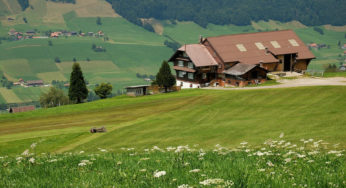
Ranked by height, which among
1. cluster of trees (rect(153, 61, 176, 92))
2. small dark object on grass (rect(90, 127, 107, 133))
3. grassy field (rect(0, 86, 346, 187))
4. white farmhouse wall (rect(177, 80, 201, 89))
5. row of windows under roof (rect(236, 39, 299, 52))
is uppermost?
row of windows under roof (rect(236, 39, 299, 52))

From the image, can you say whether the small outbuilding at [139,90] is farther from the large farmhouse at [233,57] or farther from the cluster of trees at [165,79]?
the large farmhouse at [233,57]

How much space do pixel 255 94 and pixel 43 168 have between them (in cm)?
5808

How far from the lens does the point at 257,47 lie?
11325 cm

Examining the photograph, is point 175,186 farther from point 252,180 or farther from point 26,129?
point 26,129

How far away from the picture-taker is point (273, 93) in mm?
70250

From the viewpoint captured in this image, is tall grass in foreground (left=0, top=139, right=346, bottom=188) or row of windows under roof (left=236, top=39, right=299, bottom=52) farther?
row of windows under roof (left=236, top=39, right=299, bottom=52)

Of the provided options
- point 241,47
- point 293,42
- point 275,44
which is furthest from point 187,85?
point 293,42

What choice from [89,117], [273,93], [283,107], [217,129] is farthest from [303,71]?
[217,129]

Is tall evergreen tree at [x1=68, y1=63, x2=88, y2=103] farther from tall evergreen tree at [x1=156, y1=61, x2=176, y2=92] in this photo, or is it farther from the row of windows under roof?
the row of windows under roof

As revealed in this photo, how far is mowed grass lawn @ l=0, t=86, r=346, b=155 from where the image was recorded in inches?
1563

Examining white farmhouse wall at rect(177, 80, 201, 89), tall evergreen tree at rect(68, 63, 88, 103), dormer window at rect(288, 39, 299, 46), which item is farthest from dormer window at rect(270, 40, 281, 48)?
tall evergreen tree at rect(68, 63, 88, 103)

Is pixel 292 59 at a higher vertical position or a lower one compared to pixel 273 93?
higher

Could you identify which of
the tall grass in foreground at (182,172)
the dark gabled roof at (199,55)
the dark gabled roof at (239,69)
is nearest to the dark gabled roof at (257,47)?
the dark gabled roof at (199,55)

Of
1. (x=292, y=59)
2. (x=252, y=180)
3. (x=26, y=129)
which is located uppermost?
(x=292, y=59)
